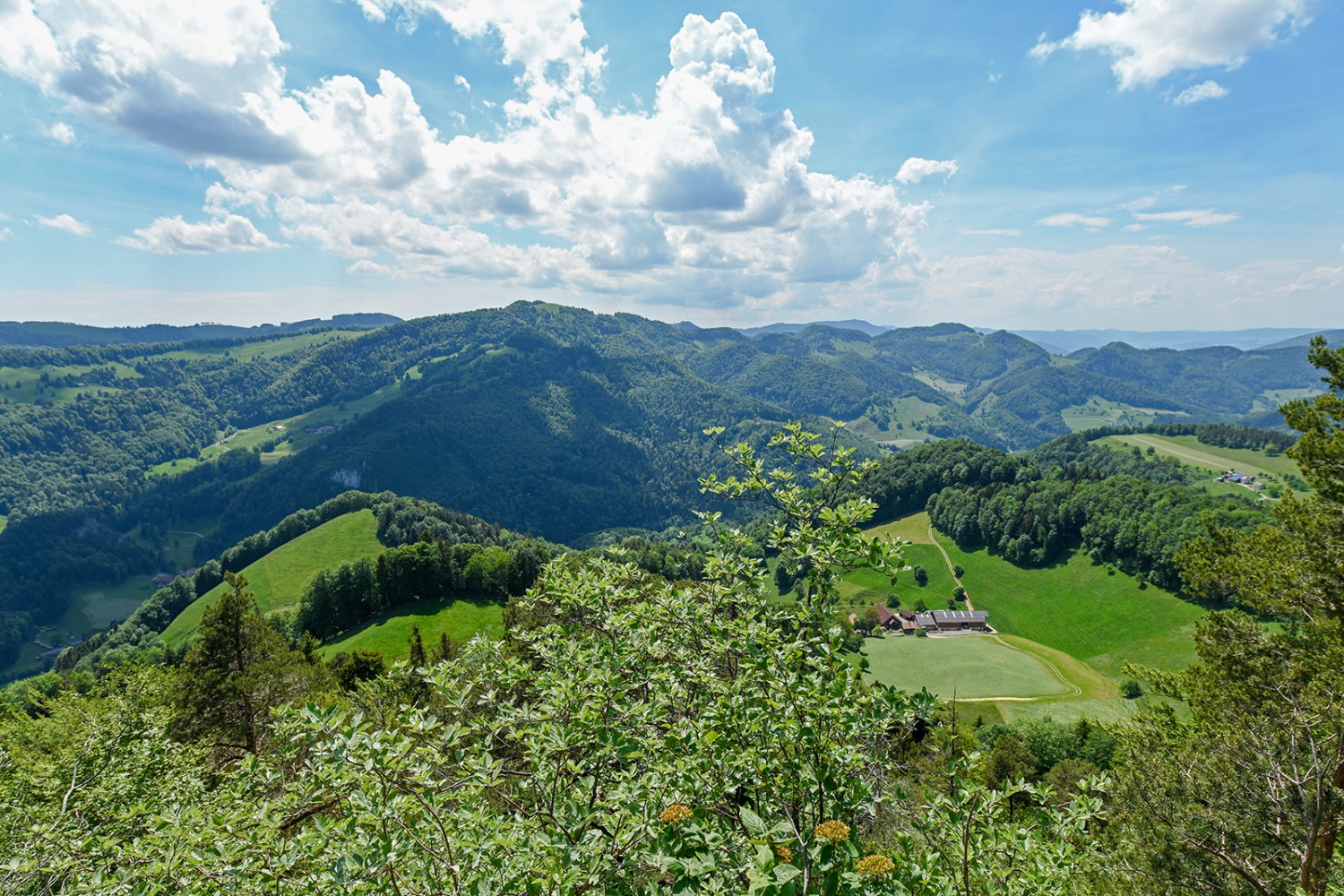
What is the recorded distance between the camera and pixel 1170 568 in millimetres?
110750

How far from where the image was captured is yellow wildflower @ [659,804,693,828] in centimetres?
582

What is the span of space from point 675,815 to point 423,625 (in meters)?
90.9

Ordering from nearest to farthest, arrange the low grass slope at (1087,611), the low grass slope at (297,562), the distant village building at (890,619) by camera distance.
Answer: the low grass slope at (1087,611) < the low grass slope at (297,562) < the distant village building at (890,619)

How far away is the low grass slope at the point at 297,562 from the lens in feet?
399

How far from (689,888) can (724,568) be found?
3806mm

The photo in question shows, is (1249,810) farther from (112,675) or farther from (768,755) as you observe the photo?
(112,675)

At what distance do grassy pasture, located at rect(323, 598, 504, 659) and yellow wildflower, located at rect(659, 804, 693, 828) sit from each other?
76.3m

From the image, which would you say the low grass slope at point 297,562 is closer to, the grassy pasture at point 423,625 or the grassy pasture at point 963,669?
the grassy pasture at point 423,625

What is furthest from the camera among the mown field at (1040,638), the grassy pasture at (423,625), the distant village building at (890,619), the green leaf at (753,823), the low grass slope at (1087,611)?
the distant village building at (890,619)

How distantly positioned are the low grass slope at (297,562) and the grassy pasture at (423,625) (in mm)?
35042

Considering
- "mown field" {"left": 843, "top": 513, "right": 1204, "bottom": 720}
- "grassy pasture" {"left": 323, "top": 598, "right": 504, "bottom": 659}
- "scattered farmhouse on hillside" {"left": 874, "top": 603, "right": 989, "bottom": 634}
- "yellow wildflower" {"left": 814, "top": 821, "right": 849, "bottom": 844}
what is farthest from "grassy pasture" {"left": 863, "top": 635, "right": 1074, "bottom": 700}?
"yellow wildflower" {"left": 814, "top": 821, "right": 849, "bottom": 844}

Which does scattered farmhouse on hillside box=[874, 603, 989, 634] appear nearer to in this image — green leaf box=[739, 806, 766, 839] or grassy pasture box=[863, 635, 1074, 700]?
grassy pasture box=[863, 635, 1074, 700]

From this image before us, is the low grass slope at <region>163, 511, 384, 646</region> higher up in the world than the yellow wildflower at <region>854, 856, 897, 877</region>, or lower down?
lower down

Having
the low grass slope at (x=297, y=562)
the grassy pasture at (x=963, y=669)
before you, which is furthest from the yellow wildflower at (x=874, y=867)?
the low grass slope at (x=297, y=562)
